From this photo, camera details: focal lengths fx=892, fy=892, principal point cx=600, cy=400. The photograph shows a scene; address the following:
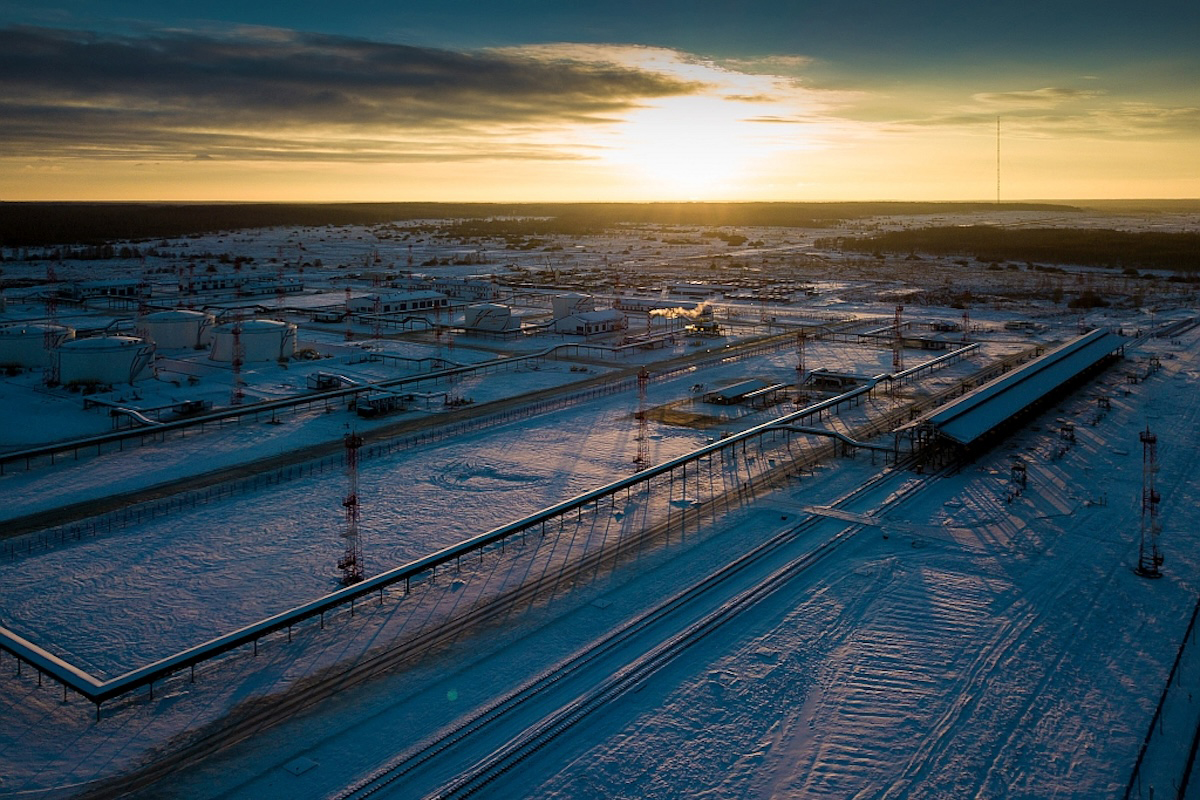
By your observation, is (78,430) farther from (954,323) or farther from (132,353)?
(954,323)

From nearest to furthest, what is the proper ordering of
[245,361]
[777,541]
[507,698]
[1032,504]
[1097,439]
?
[507,698] → [777,541] → [1032,504] → [1097,439] → [245,361]

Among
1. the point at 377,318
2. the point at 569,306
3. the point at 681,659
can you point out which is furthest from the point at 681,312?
the point at 681,659

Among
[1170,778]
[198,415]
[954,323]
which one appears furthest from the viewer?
[954,323]

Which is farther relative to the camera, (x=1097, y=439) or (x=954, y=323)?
(x=954, y=323)

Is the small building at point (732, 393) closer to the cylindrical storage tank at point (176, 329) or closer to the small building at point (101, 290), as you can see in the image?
the cylindrical storage tank at point (176, 329)

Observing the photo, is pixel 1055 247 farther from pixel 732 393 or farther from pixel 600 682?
pixel 600 682

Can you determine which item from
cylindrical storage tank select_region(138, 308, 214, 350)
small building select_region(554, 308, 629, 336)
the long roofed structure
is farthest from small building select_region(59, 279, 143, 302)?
the long roofed structure

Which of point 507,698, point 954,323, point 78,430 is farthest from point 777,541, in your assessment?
point 954,323
